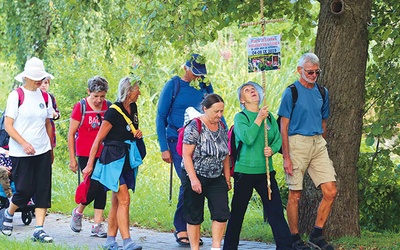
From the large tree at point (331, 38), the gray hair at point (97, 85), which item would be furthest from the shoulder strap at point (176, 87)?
the gray hair at point (97, 85)

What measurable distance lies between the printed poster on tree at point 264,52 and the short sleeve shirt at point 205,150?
2.97 feet

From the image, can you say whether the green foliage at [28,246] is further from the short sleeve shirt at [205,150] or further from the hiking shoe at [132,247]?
the short sleeve shirt at [205,150]

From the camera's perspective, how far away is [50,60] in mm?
21016

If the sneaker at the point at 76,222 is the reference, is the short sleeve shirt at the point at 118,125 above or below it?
above

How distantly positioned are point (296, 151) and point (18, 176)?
127 inches

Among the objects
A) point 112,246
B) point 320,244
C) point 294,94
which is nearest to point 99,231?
point 112,246

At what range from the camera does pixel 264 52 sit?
30.5 ft

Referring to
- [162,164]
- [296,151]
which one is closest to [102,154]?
[296,151]

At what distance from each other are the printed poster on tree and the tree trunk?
1.09 m

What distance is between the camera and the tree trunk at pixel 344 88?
1007 centimetres

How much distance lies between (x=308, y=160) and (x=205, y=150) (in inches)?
47.5

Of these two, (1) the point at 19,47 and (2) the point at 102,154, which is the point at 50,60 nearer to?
(1) the point at 19,47

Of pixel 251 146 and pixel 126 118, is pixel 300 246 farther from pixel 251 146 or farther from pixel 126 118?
pixel 126 118

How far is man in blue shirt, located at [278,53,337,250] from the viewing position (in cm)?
934
